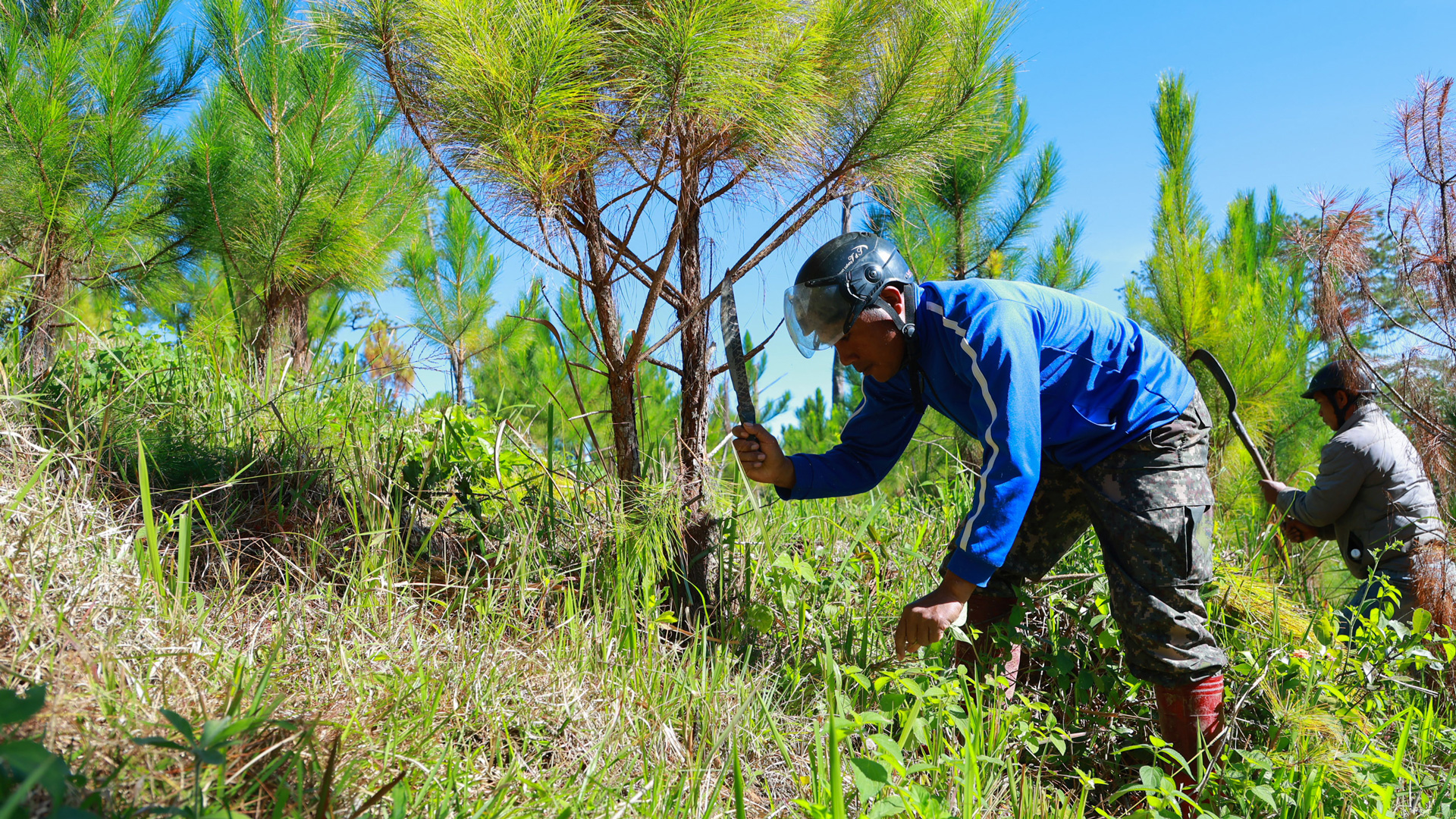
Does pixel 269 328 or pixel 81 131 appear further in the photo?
pixel 81 131

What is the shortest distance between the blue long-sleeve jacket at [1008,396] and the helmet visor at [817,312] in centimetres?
24

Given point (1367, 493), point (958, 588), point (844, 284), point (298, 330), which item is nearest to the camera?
point (958, 588)

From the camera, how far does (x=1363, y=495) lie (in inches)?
134

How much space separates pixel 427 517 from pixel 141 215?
3.26 meters

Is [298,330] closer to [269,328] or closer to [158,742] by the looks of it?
[269,328]

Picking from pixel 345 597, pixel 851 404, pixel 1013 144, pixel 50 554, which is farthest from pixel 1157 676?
pixel 851 404

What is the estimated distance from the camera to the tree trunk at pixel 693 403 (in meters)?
2.58

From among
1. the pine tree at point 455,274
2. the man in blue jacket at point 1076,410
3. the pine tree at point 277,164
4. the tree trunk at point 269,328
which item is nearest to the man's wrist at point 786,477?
the man in blue jacket at point 1076,410

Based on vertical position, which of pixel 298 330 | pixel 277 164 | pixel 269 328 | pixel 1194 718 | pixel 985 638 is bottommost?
pixel 1194 718

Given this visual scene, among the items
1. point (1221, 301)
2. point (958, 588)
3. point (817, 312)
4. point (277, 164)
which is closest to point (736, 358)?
point (817, 312)

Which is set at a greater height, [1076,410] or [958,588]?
[1076,410]

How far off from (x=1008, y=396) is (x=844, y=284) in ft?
1.71

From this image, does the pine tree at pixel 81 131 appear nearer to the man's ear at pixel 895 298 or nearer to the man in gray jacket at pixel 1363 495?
the man's ear at pixel 895 298

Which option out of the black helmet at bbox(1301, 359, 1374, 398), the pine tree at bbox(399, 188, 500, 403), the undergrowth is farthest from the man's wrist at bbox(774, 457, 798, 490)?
the pine tree at bbox(399, 188, 500, 403)
